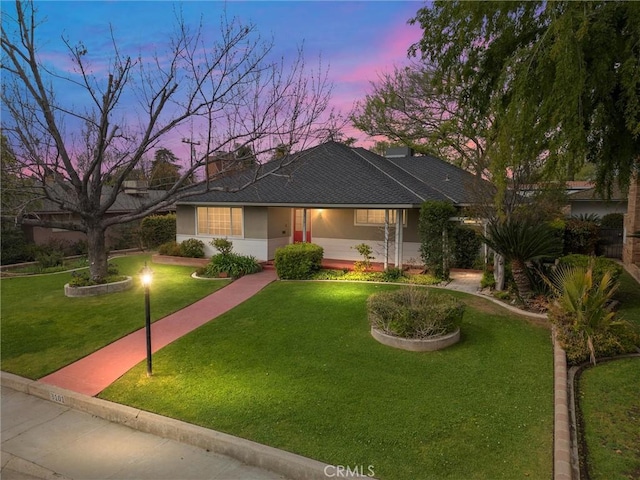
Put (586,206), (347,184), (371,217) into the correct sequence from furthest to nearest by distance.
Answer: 1. (586,206)
2. (371,217)
3. (347,184)

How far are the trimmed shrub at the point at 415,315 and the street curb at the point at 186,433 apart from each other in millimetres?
3601

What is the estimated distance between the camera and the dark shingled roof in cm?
1425

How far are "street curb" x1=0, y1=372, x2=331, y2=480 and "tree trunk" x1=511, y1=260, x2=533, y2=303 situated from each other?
23.0 ft

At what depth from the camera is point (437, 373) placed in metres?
6.29

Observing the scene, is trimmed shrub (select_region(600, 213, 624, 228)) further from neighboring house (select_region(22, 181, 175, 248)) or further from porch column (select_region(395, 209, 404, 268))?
neighboring house (select_region(22, 181, 175, 248))

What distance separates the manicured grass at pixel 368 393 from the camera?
4418mm

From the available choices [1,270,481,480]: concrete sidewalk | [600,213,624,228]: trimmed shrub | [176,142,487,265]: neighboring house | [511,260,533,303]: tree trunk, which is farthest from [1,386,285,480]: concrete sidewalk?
[600,213,624,228]: trimmed shrub

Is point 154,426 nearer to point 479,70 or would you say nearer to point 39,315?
A: point 39,315

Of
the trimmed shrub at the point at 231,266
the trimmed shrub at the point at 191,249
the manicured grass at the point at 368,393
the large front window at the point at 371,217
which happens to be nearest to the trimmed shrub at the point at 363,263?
the large front window at the point at 371,217

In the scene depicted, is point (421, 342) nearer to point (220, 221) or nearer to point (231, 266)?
point (231, 266)

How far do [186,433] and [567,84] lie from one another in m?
6.31

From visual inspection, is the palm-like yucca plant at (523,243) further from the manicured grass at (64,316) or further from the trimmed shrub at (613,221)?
the trimmed shrub at (613,221)

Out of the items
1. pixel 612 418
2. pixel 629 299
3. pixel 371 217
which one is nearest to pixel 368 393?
pixel 612 418

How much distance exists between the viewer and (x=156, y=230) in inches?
885
